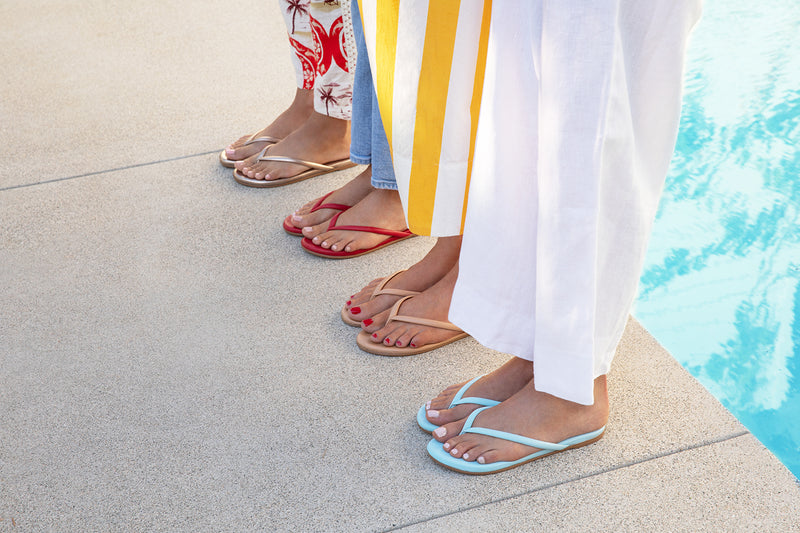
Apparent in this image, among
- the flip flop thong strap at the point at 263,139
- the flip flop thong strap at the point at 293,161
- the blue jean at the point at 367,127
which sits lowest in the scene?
the flip flop thong strap at the point at 293,161

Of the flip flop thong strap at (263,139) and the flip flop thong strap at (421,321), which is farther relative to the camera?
the flip flop thong strap at (263,139)

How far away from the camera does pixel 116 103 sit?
2305mm

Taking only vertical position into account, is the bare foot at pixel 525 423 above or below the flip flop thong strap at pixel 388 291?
below

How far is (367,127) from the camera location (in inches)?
60.7

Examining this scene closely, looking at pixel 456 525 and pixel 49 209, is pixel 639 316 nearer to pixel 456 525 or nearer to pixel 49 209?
pixel 456 525

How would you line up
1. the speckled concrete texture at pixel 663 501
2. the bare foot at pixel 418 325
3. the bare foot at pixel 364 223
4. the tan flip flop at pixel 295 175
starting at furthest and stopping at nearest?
Answer: the tan flip flop at pixel 295 175, the bare foot at pixel 364 223, the bare foot at pixel 418 325, the speckled concrete texture at pixel 663 501

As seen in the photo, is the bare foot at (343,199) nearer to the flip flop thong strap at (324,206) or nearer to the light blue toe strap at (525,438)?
the flip flop thong strap at (324,206)

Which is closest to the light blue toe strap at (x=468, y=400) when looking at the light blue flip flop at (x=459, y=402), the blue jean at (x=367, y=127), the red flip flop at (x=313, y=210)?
the light blue flip flop at (x=459, y=402)

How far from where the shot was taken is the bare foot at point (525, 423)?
1.10 metres

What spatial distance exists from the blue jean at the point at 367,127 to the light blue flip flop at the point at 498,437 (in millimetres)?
579

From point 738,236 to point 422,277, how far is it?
120 cm

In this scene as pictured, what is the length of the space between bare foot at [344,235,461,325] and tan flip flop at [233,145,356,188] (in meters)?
0.56

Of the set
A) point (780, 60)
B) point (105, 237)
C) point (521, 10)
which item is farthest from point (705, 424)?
point (780, 60)

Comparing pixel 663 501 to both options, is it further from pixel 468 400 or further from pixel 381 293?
pixel 381 293
